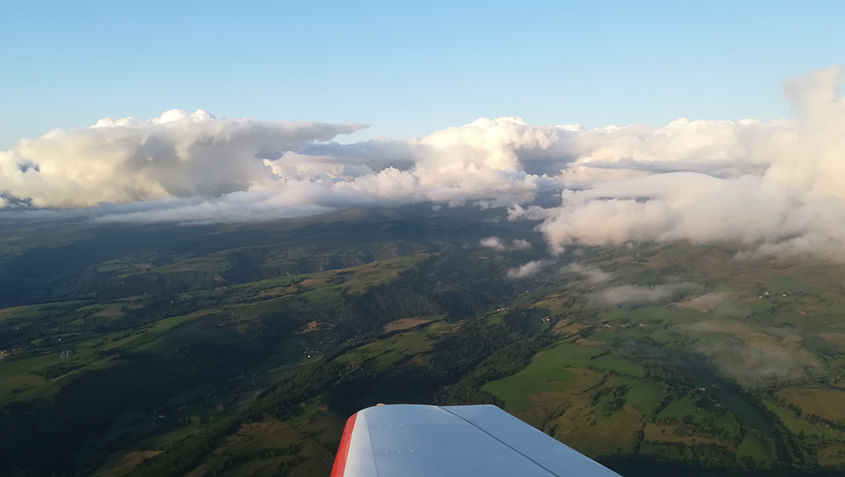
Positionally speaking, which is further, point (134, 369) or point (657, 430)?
point (134, 369)

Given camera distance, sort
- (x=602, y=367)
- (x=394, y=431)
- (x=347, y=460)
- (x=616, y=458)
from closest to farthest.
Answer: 1. (x=347, y=460)
2. (x=394, y=431)
3. (x=616, y=458)
4. (x=602, y=367)

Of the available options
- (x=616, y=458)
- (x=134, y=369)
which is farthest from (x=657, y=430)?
(x=134, y=369)

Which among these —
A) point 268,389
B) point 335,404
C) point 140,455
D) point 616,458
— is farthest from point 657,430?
point 140,455

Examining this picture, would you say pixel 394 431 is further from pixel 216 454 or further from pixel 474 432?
pixel 216 454

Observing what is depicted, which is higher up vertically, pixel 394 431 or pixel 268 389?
pixel 394 431

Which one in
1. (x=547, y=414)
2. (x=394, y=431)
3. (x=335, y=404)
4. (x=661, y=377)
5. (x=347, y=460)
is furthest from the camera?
(x=661, y=377)

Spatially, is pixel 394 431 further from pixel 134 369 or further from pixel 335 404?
pixel 134 369

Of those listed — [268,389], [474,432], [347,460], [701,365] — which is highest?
[347,460]
